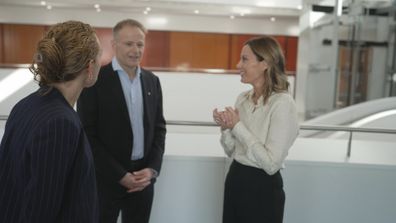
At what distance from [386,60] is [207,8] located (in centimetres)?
529

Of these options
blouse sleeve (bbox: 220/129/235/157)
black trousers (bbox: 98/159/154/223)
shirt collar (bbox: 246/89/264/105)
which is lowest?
black trousers (bbox: 98/159/154/223)

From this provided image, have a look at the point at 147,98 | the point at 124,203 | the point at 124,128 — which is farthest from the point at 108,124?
the point at 124,203

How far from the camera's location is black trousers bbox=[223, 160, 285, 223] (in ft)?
5.91

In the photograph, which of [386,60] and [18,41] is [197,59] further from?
[386,60]

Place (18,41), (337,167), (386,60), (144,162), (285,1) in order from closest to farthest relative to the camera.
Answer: (144,162) → (337,167) → (386,60) → (285,1) → (18,41)

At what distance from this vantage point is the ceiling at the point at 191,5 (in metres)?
10.5

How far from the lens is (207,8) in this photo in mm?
10945

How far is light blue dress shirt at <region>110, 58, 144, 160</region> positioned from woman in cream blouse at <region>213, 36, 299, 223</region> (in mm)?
458

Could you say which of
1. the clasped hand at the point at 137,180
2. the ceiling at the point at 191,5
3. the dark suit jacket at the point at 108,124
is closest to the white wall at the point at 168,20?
the ceiling at the point at 191,5

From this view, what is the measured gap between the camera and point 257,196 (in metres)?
1.81

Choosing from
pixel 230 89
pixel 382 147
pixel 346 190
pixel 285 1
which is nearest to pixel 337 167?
pixel 346 190

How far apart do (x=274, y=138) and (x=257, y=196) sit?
1.00ft

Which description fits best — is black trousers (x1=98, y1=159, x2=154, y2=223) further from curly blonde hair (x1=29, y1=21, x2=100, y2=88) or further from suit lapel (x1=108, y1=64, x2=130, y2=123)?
curly blonde hair (x1=29, y1=21, x2=100, y2=88)

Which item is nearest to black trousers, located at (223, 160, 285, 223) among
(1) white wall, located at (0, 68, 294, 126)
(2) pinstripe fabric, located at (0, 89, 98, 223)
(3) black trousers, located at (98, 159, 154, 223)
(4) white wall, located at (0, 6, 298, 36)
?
(3) black trousers, located at (98, 159, 154, 223)
